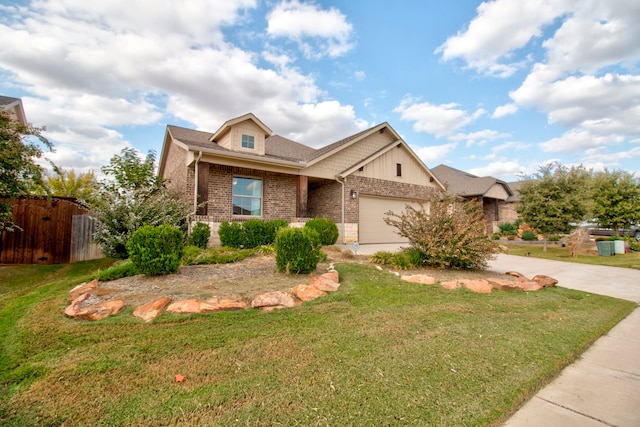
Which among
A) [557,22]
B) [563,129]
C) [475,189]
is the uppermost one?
[557,22]

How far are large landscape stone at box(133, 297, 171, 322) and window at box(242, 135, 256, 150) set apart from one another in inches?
337

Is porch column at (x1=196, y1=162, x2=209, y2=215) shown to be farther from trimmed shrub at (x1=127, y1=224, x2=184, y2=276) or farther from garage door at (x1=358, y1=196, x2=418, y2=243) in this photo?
garage door at (x1=358, y1=196, x2=418, y2=243)

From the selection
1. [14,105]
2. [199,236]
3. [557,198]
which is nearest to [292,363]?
[199,236]

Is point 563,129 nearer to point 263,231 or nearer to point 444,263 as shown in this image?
point 444,263

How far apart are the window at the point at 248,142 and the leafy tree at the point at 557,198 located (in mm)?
12211

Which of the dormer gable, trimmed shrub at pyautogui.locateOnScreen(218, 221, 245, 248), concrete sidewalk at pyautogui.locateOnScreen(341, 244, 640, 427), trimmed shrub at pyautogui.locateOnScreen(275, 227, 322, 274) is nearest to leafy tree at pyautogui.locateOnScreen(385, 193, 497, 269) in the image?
trimmed shrub at pyautogui.locateOnScreen(275, 227, 322, 274)

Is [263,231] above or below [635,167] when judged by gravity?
below

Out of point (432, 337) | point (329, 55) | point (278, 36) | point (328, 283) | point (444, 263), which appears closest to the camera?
point (432, 337)

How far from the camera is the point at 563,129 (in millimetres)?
15047

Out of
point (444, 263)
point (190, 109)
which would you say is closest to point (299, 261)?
point (444, 263)

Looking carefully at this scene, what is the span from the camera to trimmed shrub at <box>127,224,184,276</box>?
4.72 meters

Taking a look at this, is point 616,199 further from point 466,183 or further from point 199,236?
point 199,236

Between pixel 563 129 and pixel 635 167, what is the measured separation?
458 cm

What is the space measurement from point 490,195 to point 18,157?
24.1 meters
